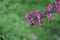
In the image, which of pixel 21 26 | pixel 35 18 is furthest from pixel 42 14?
pixel 21 26

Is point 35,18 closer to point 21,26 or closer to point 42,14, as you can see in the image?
point 42,14

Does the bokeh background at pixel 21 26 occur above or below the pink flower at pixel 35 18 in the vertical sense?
below

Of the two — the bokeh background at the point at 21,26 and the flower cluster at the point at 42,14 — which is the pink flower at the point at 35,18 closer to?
the flower cluster at the point at 42,14

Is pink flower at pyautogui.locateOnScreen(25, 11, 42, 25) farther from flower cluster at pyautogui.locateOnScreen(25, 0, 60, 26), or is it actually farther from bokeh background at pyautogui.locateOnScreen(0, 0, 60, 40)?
bokeh background at pyautogui.locateOnScreen(0, 0, 60, 40)

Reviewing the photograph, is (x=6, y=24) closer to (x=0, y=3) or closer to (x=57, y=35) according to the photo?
(x=0, y=3)

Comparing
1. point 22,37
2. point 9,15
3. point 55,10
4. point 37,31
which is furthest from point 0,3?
point 55,10

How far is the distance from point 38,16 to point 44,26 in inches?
72.4

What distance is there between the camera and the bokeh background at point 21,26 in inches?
132

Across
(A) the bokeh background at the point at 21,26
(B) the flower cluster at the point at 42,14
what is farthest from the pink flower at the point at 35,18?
(A) the bokeh background at the point at 21,26

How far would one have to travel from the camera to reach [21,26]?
12.3 ft

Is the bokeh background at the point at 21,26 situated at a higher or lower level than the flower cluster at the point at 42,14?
lower

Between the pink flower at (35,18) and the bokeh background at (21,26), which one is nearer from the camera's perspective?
the pink flower at (35,18)

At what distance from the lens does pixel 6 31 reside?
3186mm

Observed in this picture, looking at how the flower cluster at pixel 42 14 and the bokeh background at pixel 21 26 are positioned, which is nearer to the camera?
the flower cluster at pixel 42 14
